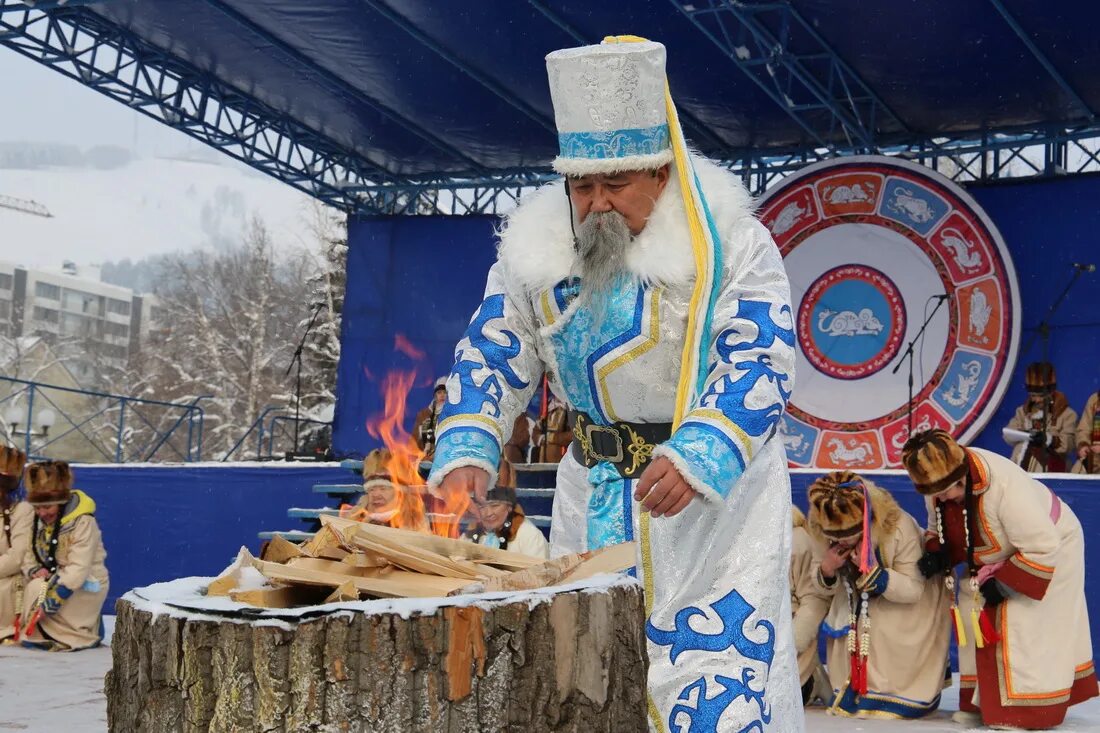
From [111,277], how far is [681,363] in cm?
9920

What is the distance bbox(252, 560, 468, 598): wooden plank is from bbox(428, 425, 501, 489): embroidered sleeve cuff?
0.50m

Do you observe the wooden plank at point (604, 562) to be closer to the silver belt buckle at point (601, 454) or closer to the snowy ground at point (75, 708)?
the silver belt buckle at point (601, 454)

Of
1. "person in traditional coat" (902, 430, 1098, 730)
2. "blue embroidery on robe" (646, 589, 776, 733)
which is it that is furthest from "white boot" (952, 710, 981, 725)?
"blue embroidery on robe" (646, 589, 776, 733)

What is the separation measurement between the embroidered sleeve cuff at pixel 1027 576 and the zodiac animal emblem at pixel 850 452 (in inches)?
191

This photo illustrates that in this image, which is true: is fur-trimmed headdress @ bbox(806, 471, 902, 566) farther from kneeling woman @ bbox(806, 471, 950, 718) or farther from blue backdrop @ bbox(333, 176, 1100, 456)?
blue backdrop @ bbox(333, 176, 1100, 456)

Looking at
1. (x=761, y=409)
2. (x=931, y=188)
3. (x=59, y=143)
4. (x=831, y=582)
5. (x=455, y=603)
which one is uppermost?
(x=59, y=143)

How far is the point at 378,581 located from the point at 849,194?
30.5 feet

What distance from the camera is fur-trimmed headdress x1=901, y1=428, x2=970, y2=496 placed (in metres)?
5.52

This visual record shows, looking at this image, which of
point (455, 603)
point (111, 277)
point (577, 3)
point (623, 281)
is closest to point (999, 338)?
point (577, 3)

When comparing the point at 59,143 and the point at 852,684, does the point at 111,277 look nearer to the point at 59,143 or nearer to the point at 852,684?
the point at 59,143

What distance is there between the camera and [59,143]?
13038 centimetres

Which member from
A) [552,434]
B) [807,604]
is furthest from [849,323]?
[807,604]

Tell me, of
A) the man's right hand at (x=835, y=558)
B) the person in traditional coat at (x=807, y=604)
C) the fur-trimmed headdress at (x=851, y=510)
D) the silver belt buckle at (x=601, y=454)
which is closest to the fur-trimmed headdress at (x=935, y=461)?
the fur-trimmed headdress at (x=851, y=510)

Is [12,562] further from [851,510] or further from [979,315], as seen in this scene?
[979,315]
